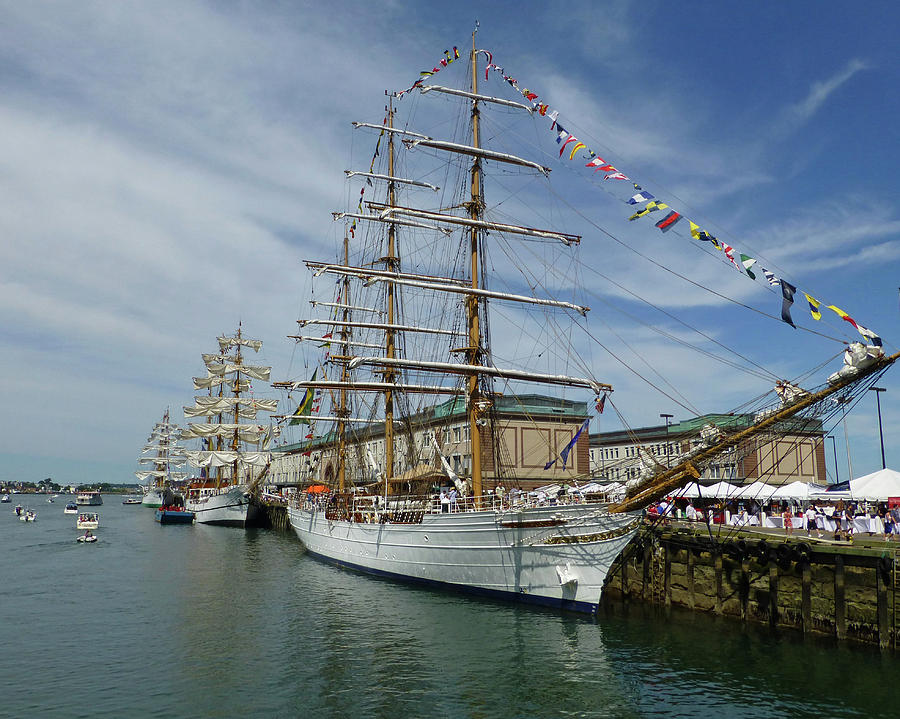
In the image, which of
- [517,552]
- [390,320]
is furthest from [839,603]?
[390,320]

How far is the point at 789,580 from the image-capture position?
2162 centimetres

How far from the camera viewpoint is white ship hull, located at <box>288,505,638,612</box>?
23750mm

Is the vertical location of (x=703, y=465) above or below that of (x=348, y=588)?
above

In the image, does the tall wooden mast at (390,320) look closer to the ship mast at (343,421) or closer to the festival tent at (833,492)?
the ship mast at (343,421)

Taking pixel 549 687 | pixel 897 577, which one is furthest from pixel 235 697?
pixel 897 577

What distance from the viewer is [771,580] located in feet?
72.4

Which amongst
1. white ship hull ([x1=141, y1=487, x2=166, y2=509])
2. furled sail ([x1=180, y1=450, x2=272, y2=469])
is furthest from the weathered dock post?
white ship hull ([x1=141, y1=487, x2=166, y2=509])

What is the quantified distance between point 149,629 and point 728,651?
1874 cm

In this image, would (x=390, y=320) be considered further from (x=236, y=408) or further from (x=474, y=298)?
(x=236, y=408)

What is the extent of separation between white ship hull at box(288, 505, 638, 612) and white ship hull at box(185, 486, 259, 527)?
145 ft

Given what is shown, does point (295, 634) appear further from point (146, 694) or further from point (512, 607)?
point (512, 607)

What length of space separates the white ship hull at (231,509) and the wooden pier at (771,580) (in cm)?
5239

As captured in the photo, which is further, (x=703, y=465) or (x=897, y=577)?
(x=703, y=465)

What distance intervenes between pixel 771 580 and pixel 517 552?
28.6 feet
